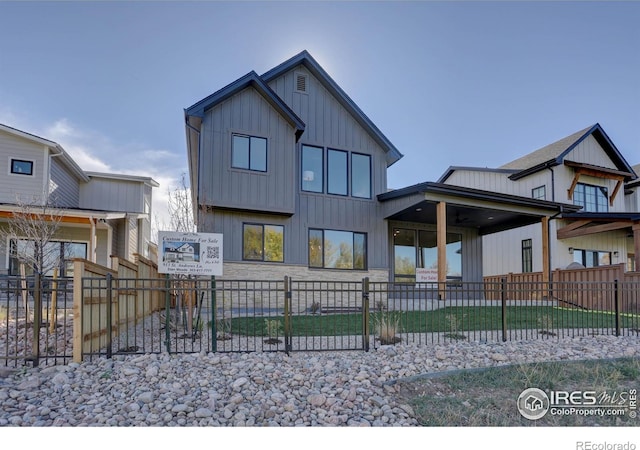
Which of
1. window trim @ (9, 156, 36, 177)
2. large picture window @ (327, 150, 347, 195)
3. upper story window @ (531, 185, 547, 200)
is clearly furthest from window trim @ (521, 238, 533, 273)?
Result: window trim @ (9, 156, 36, 177)

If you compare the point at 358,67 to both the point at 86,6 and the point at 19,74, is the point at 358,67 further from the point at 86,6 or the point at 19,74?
the point at 19,74

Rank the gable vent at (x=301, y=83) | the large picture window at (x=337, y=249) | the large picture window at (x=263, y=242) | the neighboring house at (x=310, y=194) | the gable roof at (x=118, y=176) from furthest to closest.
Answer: the gable roof at (x=118, y=176) < the gable vent at (x=301, y=83) < the large picture window at (x=337, y=249) < the large picture window at (x=263, y=242) < the neighboring house at (x=310, y=194)

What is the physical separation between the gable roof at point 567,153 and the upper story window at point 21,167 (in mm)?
20467

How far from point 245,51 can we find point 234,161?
10.9ft

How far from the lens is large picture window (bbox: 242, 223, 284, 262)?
12.9 meters

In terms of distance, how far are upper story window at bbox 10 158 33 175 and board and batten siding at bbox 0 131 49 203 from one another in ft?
0.35

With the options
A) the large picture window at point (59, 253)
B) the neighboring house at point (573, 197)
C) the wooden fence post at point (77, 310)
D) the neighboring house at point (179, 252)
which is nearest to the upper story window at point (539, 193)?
the neighboring house at point (573, 197)

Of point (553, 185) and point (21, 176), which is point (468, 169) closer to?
point (553, 185)

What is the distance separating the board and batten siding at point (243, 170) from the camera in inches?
486

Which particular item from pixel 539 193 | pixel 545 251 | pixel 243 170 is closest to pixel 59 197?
pixel 243 170

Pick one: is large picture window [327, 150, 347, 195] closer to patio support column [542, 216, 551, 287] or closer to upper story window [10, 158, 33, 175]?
patio support column [542, 216, 551, 287]

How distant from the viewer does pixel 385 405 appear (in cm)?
545

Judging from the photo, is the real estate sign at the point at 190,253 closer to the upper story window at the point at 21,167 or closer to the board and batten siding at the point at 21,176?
the board and batten siding at the point at 21,176
